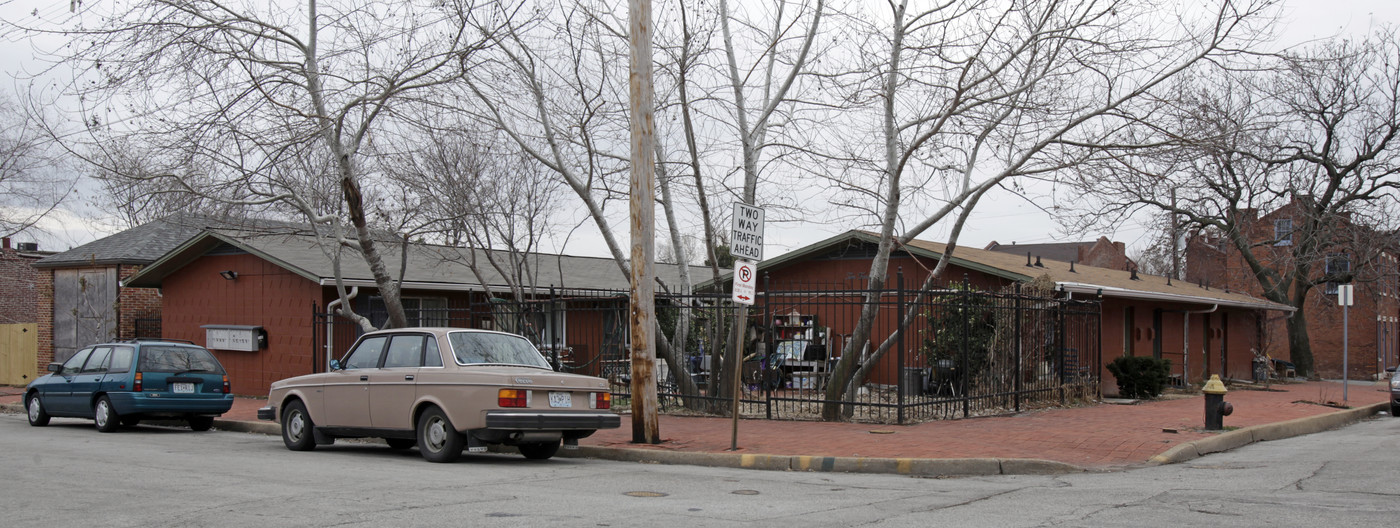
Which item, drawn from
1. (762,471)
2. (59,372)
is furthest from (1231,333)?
(59,372)

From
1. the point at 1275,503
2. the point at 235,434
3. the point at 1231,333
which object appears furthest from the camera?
the point at 1231,333

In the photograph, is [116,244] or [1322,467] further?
[116,244]

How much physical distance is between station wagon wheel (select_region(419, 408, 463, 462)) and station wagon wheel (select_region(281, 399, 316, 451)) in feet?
6.75

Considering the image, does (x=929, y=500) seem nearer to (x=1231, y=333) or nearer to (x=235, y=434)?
(x=235, y=434)

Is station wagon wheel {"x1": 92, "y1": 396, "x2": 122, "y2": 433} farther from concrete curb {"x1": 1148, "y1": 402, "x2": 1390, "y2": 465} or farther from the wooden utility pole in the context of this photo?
concrete curb {"x1": 1148, "y1": 402, "x2": 1390, "y2": 465}

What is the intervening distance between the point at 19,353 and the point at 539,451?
23.9 metres

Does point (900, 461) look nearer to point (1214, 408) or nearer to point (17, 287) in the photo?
point (1214, 408)

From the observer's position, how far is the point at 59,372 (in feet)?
55.5

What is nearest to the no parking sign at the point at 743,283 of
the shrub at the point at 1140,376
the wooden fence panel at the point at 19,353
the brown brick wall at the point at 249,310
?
the shrub at the point at 1140,376

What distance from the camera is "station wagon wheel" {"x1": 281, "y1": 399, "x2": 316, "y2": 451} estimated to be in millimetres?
12773

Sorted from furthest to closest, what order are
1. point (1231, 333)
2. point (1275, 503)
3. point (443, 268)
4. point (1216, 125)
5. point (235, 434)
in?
point (1231, 333) → point (443, 268) → point (235, 434) → point (1216, 125) → point (1275, 503)

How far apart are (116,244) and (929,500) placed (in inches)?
1088

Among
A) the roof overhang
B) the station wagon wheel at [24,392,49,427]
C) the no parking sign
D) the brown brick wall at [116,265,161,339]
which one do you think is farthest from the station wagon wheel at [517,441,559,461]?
the brown brick wall at [116,265,161,339]

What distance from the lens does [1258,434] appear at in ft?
47.4
